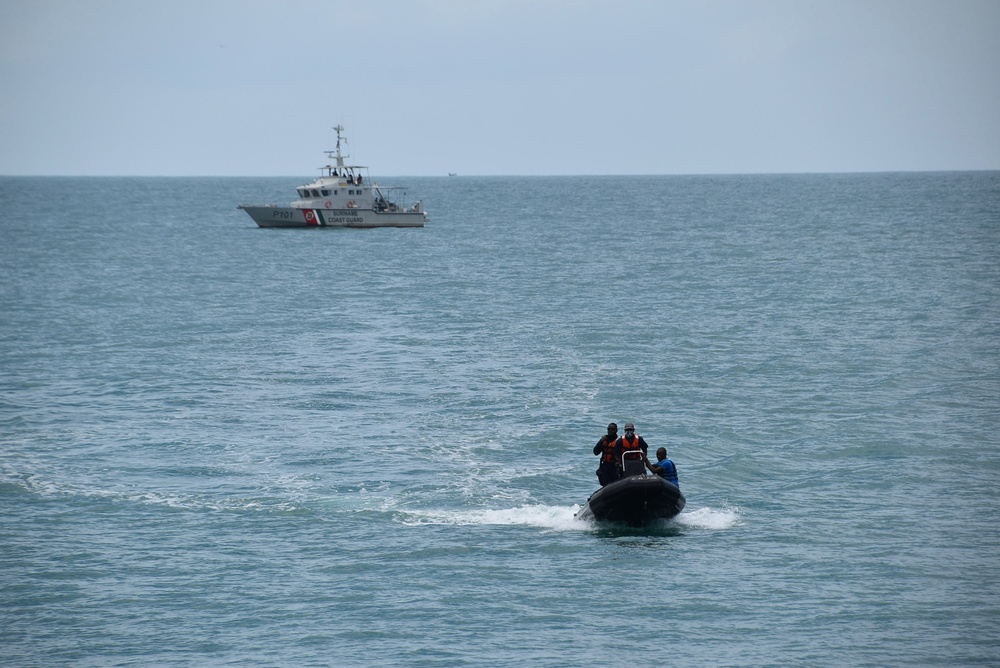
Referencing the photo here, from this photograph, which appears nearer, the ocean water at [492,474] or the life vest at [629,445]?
the ocean water at [492,474]

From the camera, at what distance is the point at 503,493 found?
28.5 metres

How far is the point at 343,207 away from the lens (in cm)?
10206

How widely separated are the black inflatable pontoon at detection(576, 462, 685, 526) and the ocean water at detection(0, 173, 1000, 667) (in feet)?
1.40

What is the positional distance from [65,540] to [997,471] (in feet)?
70.7

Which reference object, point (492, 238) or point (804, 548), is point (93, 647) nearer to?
point (804, 548)

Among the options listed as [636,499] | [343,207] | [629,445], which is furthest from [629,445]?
[343,207]

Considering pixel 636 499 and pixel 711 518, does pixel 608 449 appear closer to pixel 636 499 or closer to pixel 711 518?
pixel 636 499

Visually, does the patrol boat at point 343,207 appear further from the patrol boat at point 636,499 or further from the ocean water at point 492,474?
the patrol boat at point 636,499

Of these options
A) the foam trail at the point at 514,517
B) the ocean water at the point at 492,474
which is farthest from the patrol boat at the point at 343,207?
the foam trail at the point at 514,517

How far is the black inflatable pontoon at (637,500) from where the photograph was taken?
973 inches

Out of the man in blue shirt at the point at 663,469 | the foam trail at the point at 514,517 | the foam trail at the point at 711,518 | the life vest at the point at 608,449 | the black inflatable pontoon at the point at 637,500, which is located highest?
the life vest at the point at 608,449

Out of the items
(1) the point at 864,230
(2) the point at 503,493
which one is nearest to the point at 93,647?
(2) the point at 503,493

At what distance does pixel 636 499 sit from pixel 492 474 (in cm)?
602

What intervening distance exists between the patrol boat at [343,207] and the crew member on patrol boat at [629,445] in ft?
245
